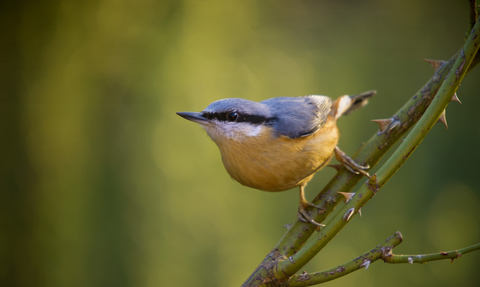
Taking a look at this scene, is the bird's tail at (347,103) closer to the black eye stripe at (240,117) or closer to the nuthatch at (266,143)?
the nuthatch at (266,143)

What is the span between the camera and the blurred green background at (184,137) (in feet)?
5.80

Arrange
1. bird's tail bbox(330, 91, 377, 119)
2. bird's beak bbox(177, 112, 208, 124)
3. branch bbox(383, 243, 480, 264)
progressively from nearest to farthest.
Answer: branch bbox(383, 243, 480, 264) → bird's beak bbox(177, 112, 208, 124) → bird's tail bbox(330, 91, 377, 119)

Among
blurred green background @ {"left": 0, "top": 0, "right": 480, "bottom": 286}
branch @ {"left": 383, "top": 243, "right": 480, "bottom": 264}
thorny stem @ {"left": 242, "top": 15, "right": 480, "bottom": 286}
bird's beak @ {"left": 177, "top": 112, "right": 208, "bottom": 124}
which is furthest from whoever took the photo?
blurred green background @ {"left": 0, "top": 0, "right": 480, "bottom": 286}

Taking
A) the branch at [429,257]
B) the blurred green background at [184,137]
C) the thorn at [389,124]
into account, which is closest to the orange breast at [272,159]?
the thorn at [389,124]

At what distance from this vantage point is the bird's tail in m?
1.52

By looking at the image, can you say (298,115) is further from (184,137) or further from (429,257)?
(184,137)

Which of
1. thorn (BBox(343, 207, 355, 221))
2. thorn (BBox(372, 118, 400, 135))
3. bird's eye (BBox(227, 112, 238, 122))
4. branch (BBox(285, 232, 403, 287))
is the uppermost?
bird's eye (BBox(227, 112, 238, 122))

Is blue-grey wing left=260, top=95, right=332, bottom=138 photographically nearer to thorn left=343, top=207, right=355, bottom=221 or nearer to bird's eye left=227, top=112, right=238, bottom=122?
bird's eye left=227, top=112, right=238, bottom=122

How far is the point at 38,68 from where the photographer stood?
1.77m

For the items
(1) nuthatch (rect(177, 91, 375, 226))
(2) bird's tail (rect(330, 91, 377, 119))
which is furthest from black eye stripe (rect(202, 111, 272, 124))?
(2) bird's tail (rect(330, 91, 377, 119))

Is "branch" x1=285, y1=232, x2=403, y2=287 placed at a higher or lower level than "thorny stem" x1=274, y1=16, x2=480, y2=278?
lower

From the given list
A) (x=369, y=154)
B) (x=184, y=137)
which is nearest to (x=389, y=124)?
(x=369, y=154)

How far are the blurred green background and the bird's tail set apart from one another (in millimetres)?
680

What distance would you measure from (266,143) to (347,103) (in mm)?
631
